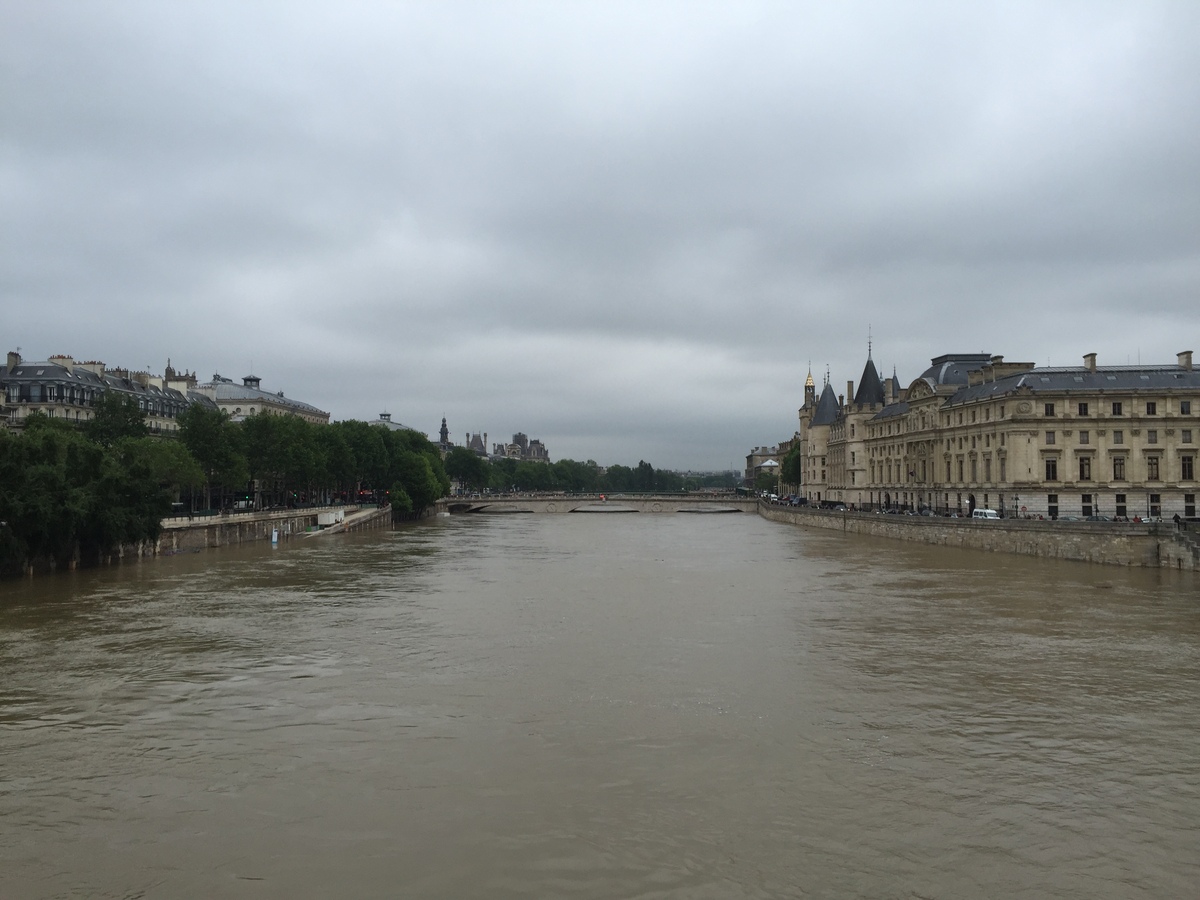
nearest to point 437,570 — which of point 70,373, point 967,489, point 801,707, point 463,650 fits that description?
point 463,650

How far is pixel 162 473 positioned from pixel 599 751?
4648 cm

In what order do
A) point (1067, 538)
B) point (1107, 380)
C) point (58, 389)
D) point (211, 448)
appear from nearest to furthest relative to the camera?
point (1067, 538), point (1107, 380), point (211, 448), point (58, 389)

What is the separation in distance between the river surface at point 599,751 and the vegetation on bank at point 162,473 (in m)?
7.06

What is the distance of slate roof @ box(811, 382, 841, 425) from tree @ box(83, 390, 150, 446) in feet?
247

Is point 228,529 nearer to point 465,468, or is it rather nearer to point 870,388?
point 870,388

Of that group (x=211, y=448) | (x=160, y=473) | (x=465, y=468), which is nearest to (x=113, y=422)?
(x=211, y=448)

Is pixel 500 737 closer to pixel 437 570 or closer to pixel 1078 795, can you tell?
pixel 1078 795

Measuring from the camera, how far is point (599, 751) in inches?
566

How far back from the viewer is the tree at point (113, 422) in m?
64.9

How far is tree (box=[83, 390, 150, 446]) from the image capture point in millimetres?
64938

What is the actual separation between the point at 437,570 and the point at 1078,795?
34187 mm

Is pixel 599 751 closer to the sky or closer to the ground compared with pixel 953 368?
closer to the ground

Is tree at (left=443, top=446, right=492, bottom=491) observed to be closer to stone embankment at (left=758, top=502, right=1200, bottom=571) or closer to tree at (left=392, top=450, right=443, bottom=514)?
tree at (left=392, top=450, right=443, bottom=514)

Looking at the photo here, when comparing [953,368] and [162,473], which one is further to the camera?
[953,368]
